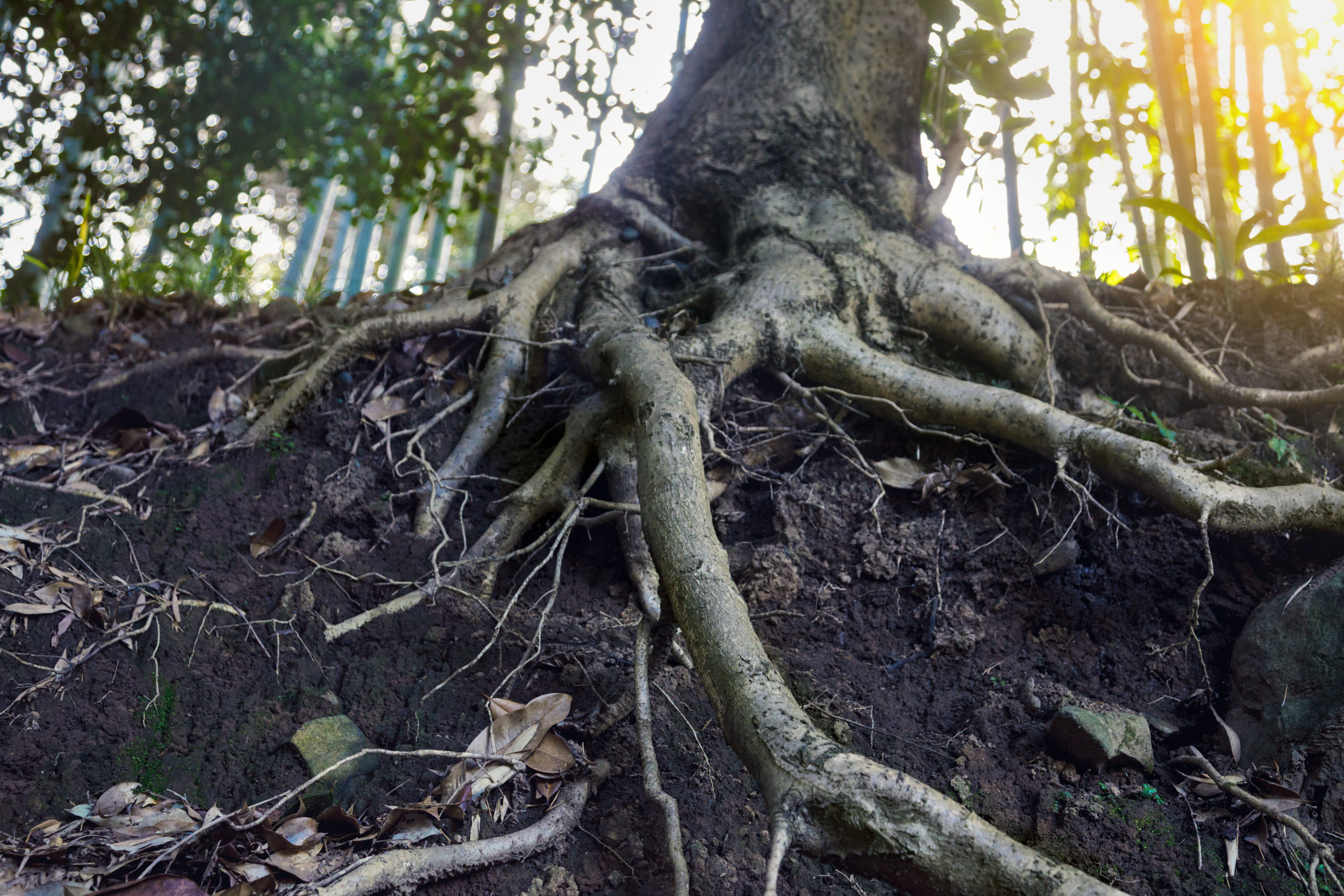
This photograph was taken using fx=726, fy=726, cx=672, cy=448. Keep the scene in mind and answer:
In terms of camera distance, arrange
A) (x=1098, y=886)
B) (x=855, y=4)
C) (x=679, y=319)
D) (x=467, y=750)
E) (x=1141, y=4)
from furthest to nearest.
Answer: (x=1141, y=4)
(x=855, y=4)
(x=679, y=319)
(x=467, y=750)
(x=1098, y=886)

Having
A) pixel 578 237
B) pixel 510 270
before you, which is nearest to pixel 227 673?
pixel 510 270

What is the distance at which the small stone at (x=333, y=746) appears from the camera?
147 cm

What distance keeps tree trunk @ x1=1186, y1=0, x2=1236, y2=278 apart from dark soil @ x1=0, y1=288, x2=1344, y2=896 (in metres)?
1.04

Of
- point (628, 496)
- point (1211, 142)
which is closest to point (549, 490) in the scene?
point (628, 496)

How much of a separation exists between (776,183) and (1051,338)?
1.28 metres

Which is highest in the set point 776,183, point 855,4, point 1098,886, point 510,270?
point 855,4

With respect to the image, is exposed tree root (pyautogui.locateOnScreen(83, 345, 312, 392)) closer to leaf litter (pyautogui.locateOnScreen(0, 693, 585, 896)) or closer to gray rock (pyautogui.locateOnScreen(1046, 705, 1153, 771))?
leaf litter (pyautogui.locateOnScreen(0, 693, 585, 896))

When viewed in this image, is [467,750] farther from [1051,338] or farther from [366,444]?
[1051,338]

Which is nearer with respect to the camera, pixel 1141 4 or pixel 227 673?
pixel 227 673

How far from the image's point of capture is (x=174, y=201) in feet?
19.0

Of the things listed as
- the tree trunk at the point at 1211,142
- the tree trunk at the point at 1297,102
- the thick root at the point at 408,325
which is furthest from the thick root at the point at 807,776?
the tree trunk at the point at 1297,102

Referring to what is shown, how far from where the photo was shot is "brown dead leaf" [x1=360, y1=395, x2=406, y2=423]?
2385 mm

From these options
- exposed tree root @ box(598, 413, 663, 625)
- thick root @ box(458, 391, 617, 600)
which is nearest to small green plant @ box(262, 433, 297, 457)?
thick root @ box(458, 391, 617, 600)

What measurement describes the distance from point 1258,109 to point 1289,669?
149 inches
